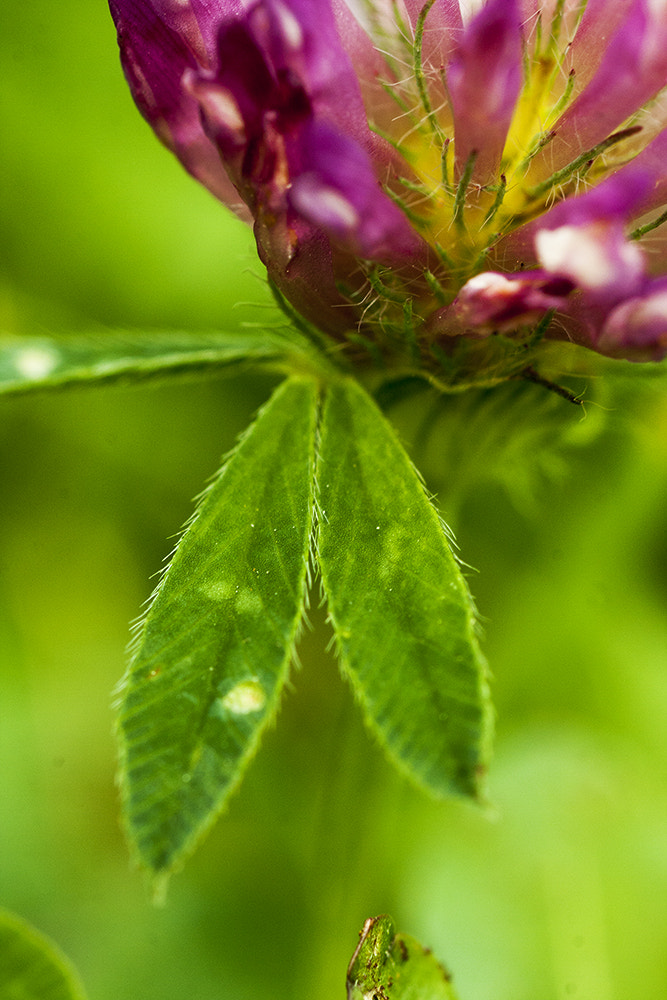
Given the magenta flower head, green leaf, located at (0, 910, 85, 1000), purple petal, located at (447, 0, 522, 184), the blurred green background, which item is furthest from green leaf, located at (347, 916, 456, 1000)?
purple petal, located at (447, 0, 522, 184)

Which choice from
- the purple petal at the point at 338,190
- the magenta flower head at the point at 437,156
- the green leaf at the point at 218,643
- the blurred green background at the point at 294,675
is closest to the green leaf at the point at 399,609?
the green leaf at the point at 218,643

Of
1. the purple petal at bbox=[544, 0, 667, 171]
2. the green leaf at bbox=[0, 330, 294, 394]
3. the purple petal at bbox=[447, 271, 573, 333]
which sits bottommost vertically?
the green leaf at bbox=[0, 330, 294, 394]

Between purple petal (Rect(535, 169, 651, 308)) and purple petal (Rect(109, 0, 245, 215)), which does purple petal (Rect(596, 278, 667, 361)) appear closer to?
purple petal (Rect(535, 169, 651, 308))

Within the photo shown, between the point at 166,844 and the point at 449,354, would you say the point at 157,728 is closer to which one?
the point at 166,844

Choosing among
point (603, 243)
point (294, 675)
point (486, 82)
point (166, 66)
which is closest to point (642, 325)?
point (603, 243)

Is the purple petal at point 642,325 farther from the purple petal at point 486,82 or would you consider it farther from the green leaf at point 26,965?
the green leaf at point 26,965

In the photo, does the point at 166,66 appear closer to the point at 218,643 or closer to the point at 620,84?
the point at 620,84
